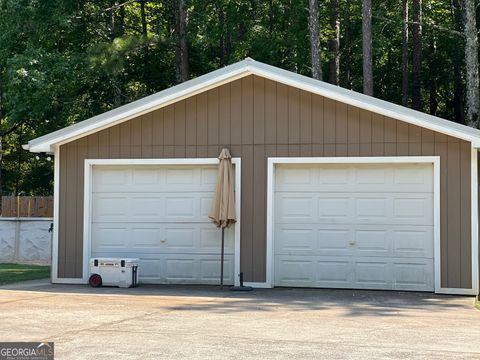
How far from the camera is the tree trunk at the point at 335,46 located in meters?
27.6

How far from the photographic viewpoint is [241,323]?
9.20 metres

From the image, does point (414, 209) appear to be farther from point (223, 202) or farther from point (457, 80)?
point (457, 80)

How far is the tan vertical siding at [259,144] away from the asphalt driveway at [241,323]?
4.20 ft

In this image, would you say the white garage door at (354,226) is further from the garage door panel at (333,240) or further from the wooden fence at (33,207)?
the wooden fence at (33,207)

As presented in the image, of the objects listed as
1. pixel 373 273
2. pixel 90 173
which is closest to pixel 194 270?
pixel 90 173

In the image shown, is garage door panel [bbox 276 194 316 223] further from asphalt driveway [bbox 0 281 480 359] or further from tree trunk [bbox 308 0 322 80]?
tree trunk [bbox 308 0 322 80]

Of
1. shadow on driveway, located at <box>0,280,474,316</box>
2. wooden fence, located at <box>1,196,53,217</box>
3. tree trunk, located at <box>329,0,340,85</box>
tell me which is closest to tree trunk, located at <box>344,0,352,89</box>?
tree trunk, located at <box>329,0,340,85</box>

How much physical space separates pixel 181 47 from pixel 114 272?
14951mm

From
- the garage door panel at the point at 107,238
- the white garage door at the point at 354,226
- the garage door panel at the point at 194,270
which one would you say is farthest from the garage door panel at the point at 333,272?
the garage door panel at the point at 107,238

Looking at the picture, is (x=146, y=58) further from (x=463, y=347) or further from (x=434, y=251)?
(x=463, y=347)

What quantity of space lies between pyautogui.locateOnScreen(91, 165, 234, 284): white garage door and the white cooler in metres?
0.73

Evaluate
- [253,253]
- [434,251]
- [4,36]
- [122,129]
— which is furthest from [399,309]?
[4,36]

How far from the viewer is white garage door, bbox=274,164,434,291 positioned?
13.3 m

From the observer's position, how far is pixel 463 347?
7.76 m
